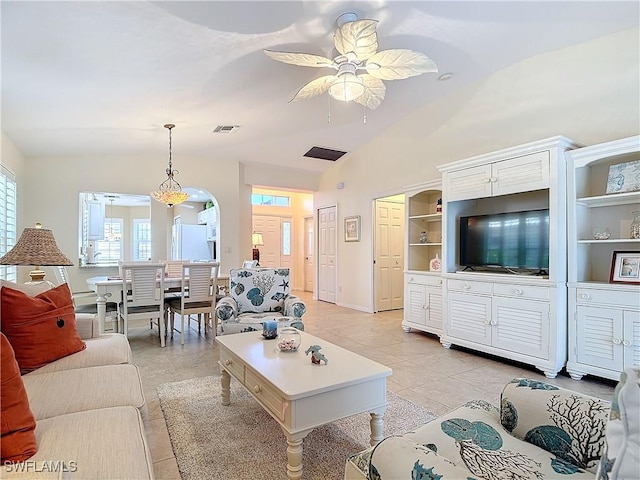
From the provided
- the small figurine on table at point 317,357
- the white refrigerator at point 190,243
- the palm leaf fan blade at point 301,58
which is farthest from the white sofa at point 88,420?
the white refrigerator at point 190,243

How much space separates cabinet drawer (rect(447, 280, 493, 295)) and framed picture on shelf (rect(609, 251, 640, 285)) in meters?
1.03

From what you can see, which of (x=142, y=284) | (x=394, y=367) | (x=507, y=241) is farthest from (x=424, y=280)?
(x=142, y=284)

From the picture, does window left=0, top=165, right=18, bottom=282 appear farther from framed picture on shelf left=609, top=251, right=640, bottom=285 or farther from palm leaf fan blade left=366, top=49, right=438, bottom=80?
framed picture on shelf left=609, top=251, right=640, bottom=285

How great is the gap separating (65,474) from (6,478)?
0.48 feet

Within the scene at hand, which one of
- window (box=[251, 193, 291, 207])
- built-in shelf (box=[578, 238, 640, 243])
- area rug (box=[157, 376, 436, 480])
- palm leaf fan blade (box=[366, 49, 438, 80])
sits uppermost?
palm leaf fan blade (box=[366, 49, 438, 80])

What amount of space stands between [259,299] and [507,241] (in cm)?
281

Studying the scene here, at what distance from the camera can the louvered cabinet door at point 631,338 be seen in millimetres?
2791

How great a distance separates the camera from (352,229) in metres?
6.61

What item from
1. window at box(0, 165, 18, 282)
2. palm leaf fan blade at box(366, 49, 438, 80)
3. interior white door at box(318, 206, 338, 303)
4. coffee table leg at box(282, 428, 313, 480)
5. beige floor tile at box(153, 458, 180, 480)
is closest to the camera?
coffee table leg at box(282, 428, 313, 480)

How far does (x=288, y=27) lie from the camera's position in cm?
275

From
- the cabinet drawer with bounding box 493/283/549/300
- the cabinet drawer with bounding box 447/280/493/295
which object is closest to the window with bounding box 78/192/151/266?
the cabinet drawer with bounding box 447/280/493/295

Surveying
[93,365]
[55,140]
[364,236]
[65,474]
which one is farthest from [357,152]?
[65,474]

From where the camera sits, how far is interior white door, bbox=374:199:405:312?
631 centimetres

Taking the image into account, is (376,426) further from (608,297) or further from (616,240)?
(616,240)
